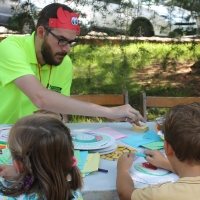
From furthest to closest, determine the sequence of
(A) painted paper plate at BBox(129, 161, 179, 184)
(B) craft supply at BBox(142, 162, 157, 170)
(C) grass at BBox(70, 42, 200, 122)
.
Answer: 1. (C) grass at BBox(70, 42, 200, 122)
2. (B) craft supply at BBox(142, 162, 157, 170)
3. (A) painted paper plate at BBox(129, 161, 179, 184)

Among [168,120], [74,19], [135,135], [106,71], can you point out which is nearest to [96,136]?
[135,135]

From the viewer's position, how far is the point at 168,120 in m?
1.45

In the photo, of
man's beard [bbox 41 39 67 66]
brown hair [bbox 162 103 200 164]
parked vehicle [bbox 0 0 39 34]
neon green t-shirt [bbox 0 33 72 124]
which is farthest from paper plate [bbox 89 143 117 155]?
parked vehicle [bbox 0 0 39 34]

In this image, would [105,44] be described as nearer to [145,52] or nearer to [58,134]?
[145,52]

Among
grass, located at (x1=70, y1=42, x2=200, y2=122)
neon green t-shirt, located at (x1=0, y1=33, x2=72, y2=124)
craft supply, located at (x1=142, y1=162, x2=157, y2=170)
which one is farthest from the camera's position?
grass, located at (x1=70, y1=42, x2=200, y2=122)

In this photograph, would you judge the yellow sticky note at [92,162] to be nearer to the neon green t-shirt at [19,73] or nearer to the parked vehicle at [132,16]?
the neon green t-shirt at [19,73]

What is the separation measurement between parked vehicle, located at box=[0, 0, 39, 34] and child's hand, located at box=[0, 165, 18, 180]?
287cm

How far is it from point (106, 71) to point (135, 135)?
3742 mm

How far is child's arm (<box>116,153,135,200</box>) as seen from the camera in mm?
1483

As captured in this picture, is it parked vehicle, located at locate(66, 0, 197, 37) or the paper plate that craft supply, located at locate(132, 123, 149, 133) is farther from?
parked vehicle, located at locate(66, 0, 197, 37)

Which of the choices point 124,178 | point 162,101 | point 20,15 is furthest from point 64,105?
point 20,15

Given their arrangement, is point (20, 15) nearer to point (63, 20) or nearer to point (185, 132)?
point (63, 20)

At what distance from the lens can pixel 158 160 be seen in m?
1.71

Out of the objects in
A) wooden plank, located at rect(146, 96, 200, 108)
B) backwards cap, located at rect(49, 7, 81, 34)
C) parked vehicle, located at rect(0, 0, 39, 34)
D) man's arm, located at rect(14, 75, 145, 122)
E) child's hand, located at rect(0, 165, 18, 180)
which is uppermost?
parked vehicle, located at rect(0, 0, 39, 34)
